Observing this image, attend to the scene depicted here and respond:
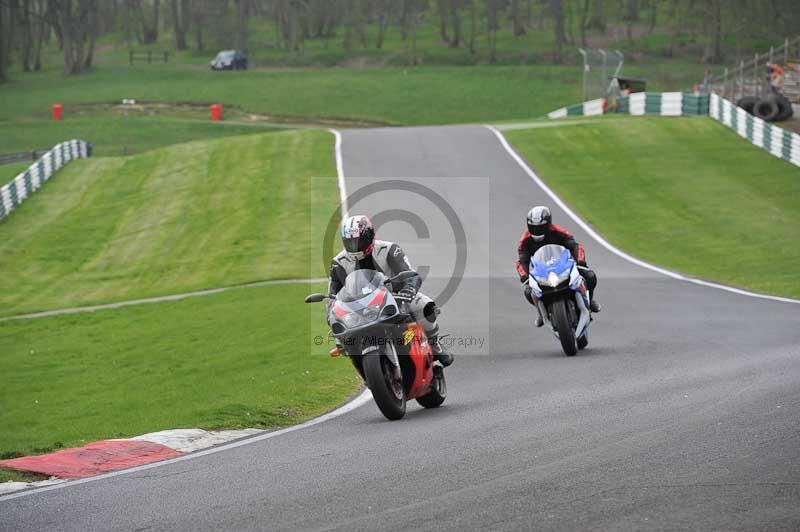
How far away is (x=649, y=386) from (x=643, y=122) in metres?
35.2

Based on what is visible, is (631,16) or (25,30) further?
(25,30)

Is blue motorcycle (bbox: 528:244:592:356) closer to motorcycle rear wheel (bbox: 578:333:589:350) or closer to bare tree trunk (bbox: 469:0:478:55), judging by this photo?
motorcycle rear wheel (bbox: 578:333:589:350)

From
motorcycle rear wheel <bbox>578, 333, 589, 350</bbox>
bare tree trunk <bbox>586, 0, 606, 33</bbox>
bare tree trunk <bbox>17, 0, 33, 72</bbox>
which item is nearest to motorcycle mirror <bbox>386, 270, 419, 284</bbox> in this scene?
motorcycle rear wheel <bbox>578, 333, 589, 350</bbox>

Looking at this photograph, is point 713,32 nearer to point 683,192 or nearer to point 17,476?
point 683,192

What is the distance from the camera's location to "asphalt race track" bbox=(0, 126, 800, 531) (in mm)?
6824

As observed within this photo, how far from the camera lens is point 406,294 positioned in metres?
10.3

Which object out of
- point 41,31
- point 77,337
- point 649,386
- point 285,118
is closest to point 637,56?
point 285,118

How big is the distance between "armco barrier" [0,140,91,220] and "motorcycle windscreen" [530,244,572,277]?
2754cm

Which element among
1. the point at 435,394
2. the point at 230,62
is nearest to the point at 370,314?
the point at 435,394

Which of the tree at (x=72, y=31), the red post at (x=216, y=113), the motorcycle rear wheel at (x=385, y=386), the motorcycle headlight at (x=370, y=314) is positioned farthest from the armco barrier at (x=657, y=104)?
the tree at (x=72, y=31)

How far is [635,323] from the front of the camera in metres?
17.3

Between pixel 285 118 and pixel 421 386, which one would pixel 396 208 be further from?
pixel 285 118

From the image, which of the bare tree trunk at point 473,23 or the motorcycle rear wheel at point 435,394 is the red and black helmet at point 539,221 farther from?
the bare tree trunk at point 473,23

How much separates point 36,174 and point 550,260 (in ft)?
106
